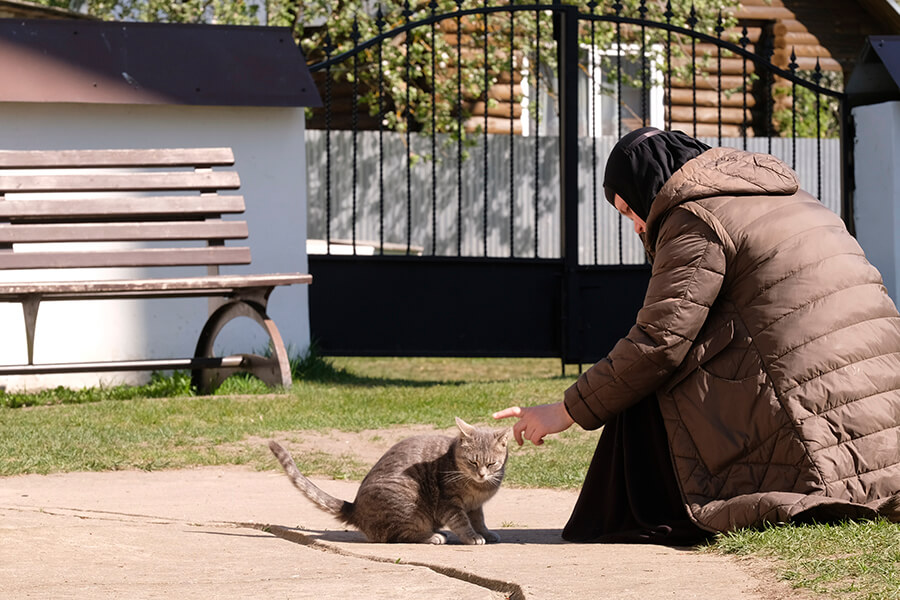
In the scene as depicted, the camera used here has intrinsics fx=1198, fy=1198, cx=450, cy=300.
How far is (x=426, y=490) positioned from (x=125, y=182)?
4308 millimetres

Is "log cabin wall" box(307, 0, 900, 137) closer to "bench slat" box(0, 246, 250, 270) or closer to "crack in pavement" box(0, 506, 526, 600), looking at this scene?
"bench slat" box(0, 246, 250, 270)

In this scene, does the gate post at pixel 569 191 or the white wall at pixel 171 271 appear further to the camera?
the gate post at pixel 569 191

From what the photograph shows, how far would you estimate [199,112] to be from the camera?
8.37 metres

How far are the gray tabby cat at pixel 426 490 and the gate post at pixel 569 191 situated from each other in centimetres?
490

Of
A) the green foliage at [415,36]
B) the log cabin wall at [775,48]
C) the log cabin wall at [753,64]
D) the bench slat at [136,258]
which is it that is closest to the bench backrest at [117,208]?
the bench slat at [136,258]

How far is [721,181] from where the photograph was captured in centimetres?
360

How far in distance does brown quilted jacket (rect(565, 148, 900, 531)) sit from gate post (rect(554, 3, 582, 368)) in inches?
217

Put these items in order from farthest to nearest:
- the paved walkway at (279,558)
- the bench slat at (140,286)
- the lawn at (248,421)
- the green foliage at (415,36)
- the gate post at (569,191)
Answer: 1. the green foliage at (415,36)
2. the gate post at (569,191)
3. the bench slat at (140,286)
4. the lawn at (248,421)
5. the paved walkway at (279,558)

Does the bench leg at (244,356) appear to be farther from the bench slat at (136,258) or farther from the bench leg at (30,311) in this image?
the bench leg at (30,311)

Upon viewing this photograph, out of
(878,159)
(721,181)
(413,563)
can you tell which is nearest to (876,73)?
(878,159)

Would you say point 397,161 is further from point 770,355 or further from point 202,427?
point 770,355

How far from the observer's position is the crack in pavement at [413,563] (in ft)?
9.88

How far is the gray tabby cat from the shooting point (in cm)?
416

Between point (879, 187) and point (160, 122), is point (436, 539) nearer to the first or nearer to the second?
point (160, 122)
